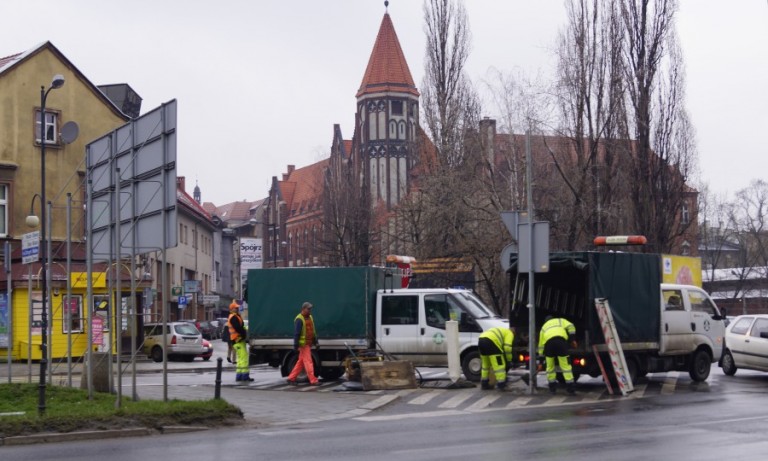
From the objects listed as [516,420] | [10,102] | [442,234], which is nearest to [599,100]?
[442,234]

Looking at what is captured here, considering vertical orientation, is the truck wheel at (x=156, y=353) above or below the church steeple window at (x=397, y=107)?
below

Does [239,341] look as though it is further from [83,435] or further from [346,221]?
[346,221]

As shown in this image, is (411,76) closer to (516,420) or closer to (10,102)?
(10,102)

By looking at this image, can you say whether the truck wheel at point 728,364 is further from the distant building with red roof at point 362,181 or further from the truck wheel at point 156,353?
the distant building with red roof at point 362,181

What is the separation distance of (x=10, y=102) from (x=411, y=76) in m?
69.4

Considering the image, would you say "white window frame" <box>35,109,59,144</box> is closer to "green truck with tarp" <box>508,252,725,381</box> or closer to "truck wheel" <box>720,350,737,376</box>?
"green truck with tarp" <box>508,252,725,381</box>

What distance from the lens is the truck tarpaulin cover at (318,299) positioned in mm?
23375

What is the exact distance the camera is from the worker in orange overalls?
22.1 m

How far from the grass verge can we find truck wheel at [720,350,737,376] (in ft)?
47.3

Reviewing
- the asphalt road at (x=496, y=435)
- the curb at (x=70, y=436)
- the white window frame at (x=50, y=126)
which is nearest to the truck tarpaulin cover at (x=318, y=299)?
the asphalt road at (x=496, y=435)

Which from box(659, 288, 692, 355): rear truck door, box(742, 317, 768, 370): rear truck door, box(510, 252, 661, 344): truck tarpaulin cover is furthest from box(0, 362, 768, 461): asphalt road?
box(742, 317, 768, 370): rear truck door

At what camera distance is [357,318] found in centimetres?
2333

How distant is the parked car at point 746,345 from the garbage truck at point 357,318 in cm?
618

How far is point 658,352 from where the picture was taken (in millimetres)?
22078
